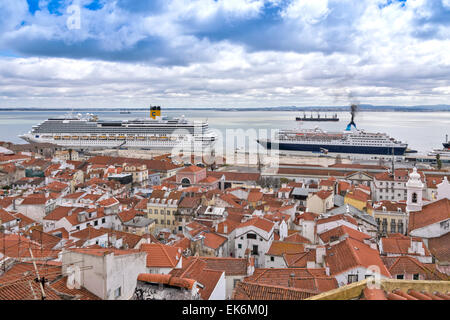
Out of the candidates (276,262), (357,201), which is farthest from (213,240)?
(357,201)

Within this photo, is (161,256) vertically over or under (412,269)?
over

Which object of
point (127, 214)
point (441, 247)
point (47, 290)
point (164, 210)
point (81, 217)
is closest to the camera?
point (47, 290)

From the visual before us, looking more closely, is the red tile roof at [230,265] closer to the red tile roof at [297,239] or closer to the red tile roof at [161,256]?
the red tile roof at [161,256]

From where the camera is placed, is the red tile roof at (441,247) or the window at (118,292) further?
the red tile roof at (441,247)

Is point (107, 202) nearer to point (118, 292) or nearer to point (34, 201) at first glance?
point (34, 201)

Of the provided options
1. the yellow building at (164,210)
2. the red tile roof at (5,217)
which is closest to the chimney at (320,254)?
the yellow building at (164,210)

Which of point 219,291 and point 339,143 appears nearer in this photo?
point 219,291

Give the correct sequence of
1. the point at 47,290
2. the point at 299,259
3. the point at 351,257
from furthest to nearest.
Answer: the point at 299,259 < the point at 351,257 < the point at 47,290
